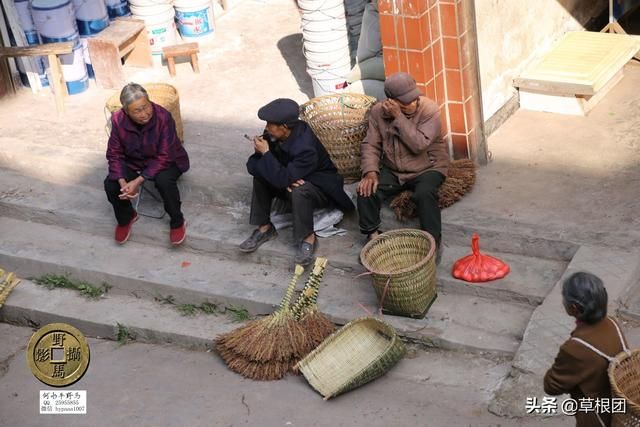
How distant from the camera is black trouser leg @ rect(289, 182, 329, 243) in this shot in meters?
7.12

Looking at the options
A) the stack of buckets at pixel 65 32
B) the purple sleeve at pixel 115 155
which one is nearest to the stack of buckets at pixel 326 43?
the purple sleeve at pixel 115 155

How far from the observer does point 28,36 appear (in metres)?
9.94

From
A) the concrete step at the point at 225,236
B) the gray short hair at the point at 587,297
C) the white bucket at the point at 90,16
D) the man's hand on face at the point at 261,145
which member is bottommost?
the concrete step at the point at 225,236

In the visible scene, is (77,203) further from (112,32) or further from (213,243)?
(112,32)

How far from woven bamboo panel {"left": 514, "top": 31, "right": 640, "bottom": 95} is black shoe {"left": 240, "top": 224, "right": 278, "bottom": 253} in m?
2.51

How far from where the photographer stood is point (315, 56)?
29.5 ft

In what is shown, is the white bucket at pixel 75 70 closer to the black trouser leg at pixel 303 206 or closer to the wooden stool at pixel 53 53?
the wooden stool at pixel 53 53

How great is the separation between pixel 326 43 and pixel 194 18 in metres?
2.18

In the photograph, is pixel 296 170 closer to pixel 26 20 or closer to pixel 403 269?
pixel 403 269

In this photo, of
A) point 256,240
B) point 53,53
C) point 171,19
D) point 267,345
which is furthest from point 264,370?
point 171,19

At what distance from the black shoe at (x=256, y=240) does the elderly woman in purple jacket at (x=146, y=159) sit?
0.55 m

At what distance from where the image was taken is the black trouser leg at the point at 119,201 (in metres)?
7.62

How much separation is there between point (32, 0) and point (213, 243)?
3675 millimetres

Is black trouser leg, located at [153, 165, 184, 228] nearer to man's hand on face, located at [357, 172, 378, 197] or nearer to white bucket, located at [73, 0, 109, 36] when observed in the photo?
man's hand on face, located at [357, 172, 378, 197]
